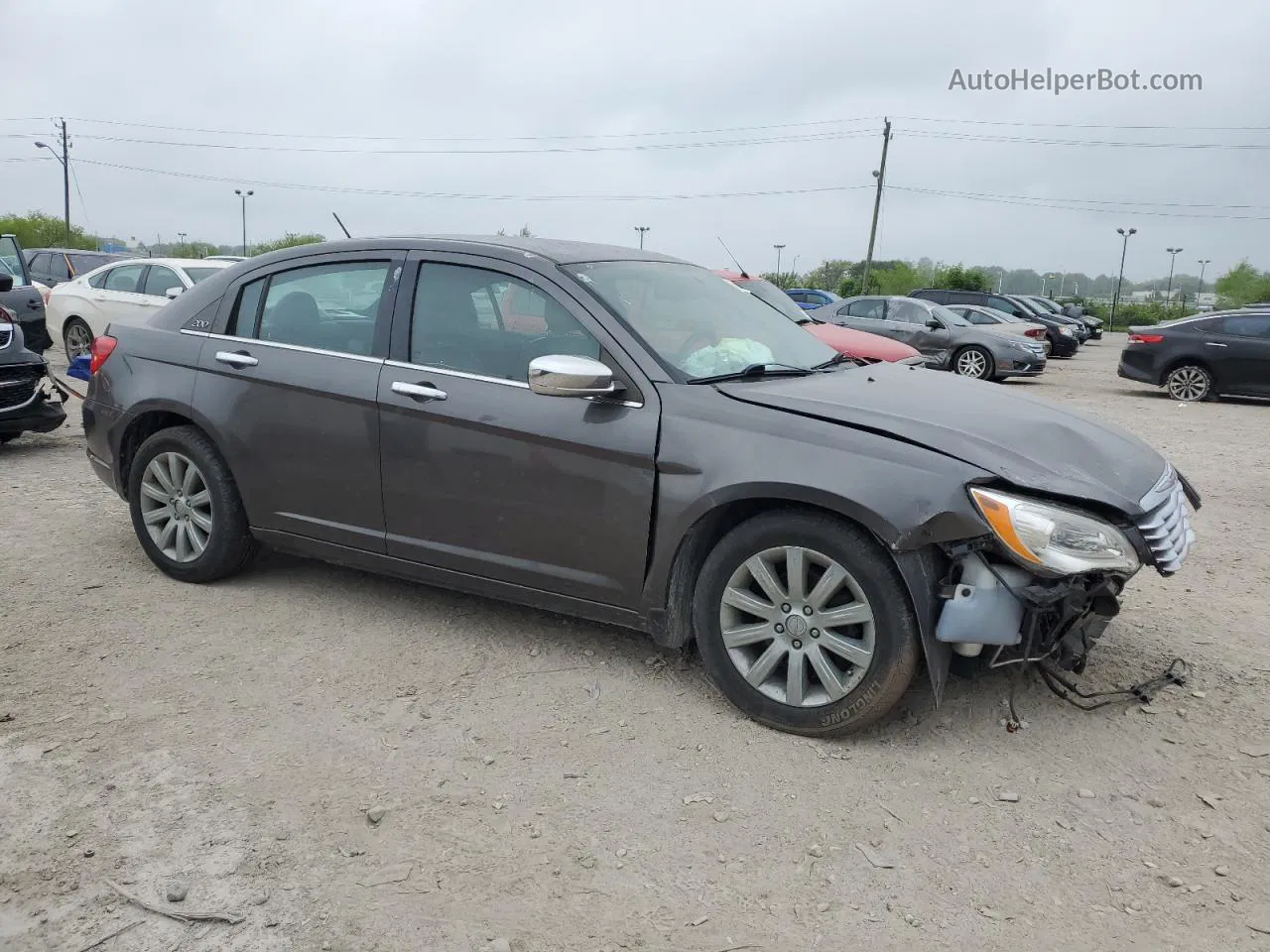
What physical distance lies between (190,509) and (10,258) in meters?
8.78

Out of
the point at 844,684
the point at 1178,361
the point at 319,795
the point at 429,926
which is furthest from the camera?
the point at 1178,361

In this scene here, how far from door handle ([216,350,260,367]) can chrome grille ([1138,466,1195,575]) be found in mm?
3681

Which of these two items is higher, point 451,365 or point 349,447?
point 451,365

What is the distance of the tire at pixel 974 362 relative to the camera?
1788 centimetres

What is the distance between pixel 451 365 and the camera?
431 cm

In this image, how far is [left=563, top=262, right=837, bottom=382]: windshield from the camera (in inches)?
162

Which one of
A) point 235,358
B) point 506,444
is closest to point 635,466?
point 506,444

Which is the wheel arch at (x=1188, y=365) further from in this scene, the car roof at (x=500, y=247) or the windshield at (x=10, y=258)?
the windshield at (x=10, y=258)

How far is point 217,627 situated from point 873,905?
308cm

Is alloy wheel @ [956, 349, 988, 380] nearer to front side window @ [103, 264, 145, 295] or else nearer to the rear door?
the rear door

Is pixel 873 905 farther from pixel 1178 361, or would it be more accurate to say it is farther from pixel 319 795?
pixel 1178 361

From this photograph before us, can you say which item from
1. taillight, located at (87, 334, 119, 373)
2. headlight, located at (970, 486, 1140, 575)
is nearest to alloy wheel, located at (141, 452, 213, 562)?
taillight, located at (87, 334, 119, 373)

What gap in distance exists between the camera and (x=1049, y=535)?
331 cm

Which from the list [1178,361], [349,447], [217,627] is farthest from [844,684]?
[1178,361]
